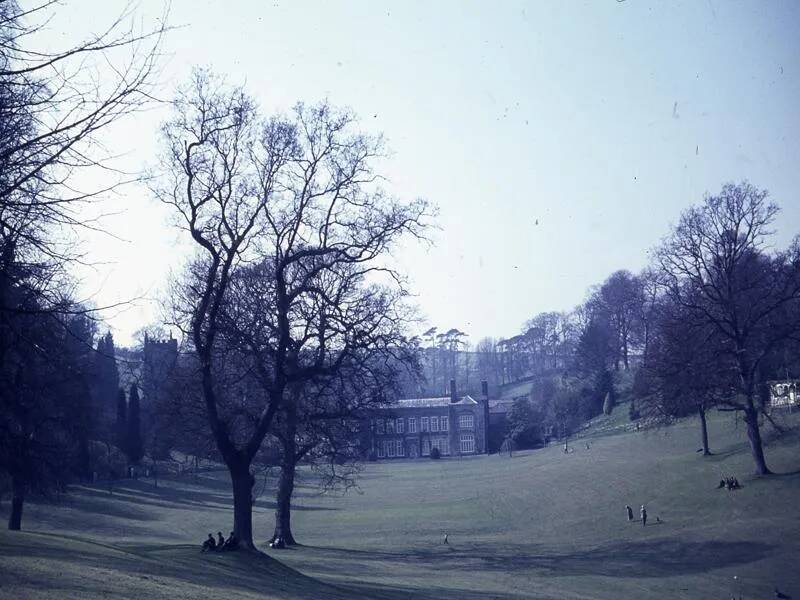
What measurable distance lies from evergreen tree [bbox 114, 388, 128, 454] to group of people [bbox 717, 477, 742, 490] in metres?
48.3

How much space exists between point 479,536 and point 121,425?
124 feet

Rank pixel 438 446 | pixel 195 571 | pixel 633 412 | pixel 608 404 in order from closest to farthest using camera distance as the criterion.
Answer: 1. pixel 195 571
2. pixel 633 412
3. pixel 608 404
4. pixel 438 446

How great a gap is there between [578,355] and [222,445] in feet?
302

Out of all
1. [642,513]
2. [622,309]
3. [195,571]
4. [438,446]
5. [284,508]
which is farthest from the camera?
[438,446]

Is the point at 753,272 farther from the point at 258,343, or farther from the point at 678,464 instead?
the point at 258,343

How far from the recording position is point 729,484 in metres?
44.8

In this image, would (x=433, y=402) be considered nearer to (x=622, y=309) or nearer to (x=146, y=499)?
(x=622, y=309)

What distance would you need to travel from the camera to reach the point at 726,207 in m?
45.3

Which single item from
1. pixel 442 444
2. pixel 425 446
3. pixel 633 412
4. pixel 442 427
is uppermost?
pixel 633 412

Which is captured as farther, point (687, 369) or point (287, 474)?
point (687, 369)

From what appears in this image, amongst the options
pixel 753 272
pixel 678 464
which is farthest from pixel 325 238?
pixel 678 464

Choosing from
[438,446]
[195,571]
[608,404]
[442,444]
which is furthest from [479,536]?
[442,444]

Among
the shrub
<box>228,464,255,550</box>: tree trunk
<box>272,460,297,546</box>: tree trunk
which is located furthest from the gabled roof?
<box>228,464,255,550</box>: tree trunk

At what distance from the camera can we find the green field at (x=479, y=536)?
19641 mm
